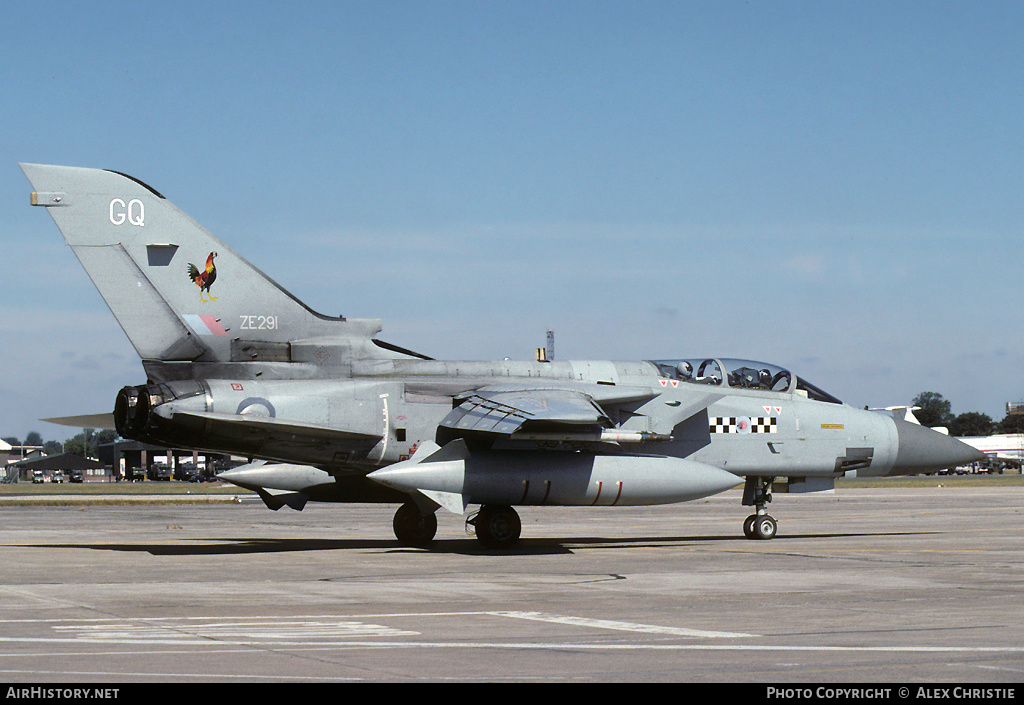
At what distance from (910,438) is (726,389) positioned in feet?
13.7

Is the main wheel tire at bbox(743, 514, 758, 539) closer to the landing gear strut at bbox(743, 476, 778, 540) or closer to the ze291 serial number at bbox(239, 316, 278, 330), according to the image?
the landing gear strut at bbox(743, 476, 778, 540)

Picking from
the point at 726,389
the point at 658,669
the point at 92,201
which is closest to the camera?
the point at 658,669

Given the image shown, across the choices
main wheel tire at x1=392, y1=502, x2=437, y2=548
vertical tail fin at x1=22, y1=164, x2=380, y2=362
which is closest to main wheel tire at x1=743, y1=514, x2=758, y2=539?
main wheel tire at x1=392, y1=502, x2=437, y2=548

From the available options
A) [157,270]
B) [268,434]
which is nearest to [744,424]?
[268,434]

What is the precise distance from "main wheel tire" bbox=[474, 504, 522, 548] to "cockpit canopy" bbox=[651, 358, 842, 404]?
428 centimetres

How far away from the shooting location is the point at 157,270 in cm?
1869

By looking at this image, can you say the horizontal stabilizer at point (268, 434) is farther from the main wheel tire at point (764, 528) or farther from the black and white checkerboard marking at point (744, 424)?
the main wheel tire at point (764, 528)

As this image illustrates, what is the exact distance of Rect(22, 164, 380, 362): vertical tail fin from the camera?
60.4 feet

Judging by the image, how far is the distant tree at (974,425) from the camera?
187 metres

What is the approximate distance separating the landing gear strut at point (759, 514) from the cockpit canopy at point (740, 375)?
1.88 meters

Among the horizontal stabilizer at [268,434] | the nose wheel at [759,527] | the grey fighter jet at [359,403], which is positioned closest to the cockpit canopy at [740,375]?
the grey fighter jet at [359,403]
